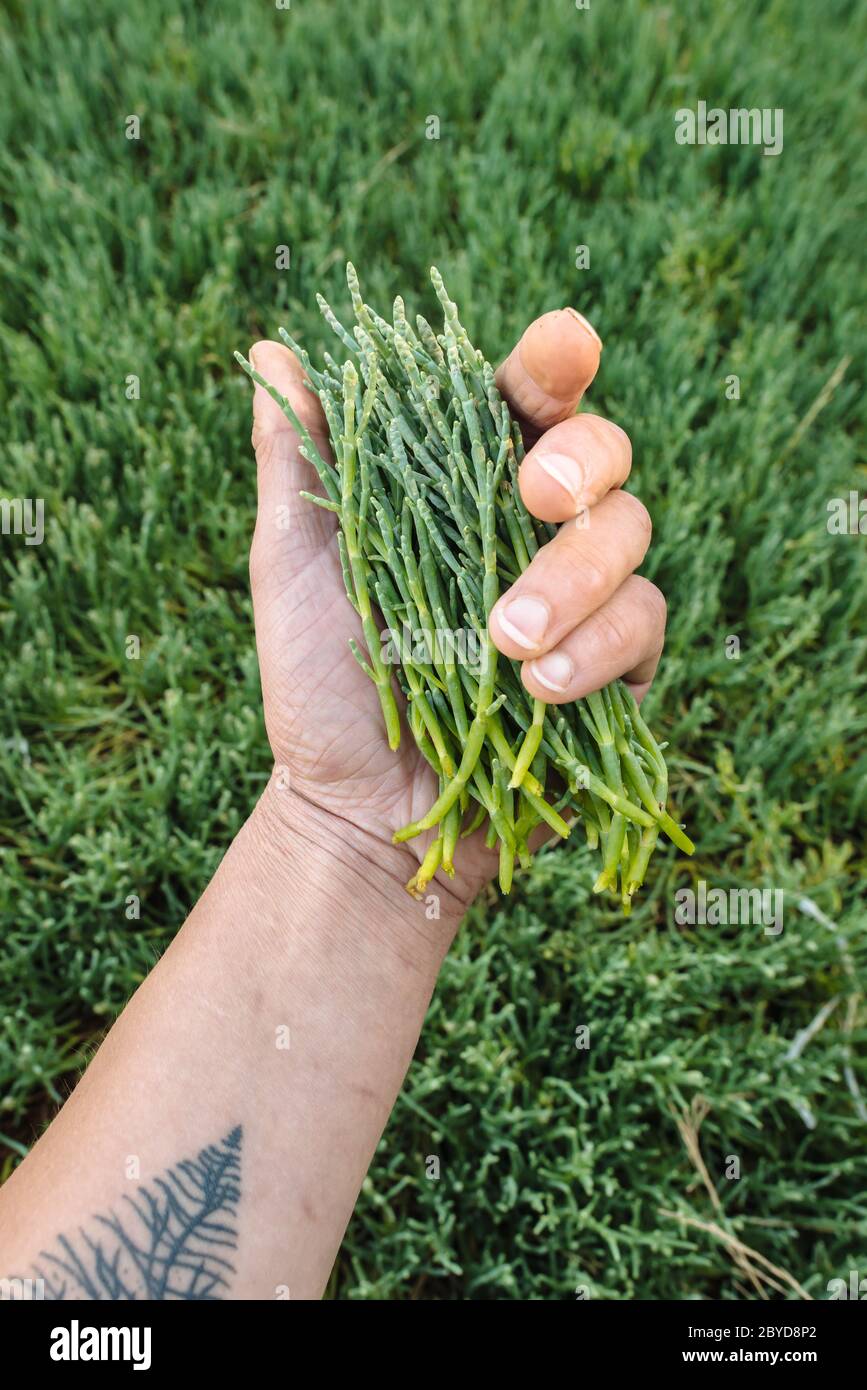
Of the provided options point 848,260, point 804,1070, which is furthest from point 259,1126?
point 848,260

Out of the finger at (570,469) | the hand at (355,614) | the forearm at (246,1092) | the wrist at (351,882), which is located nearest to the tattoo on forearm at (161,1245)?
the forearm at (246,1092)

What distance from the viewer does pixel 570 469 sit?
1.45m

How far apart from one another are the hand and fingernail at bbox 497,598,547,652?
32mm

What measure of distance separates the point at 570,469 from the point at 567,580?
0.15 meters

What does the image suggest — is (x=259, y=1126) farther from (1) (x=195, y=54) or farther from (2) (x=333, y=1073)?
(1) (x=195, y=54)

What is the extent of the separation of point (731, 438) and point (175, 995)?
2.05 m

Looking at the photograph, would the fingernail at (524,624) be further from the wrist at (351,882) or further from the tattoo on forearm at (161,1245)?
the tattoo on forearm at (161,1245)

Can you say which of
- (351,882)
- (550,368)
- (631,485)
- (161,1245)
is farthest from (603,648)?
(631,485)

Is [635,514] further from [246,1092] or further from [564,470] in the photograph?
[246,1092]

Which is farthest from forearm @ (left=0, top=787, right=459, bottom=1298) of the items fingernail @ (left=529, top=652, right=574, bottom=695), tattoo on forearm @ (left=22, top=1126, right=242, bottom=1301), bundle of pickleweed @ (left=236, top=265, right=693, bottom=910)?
fingernail @ (left=529, top=652, right=574, bottom=695)

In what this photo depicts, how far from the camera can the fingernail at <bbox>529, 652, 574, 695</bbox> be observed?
1407 millimetres

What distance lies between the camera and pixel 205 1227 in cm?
133

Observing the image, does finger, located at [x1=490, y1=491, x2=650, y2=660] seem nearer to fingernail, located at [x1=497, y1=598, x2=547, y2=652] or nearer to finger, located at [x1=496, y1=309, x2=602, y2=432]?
fingernail, located at [x1=497, y1=598, x2=547, y2=652]

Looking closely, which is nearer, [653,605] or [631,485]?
[653,605]
